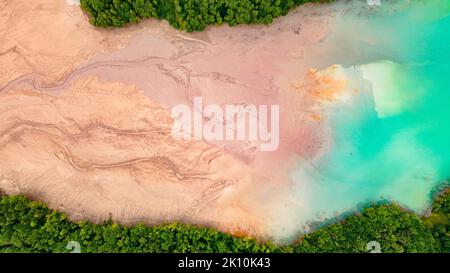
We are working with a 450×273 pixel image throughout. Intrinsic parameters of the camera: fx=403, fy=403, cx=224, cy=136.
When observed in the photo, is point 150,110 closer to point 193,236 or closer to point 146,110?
point 146,110

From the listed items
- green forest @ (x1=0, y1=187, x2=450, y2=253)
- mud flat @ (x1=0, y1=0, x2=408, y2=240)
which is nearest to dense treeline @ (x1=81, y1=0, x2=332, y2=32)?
mud flat @ (x1=0, y1=0, x2=408, y2=240)

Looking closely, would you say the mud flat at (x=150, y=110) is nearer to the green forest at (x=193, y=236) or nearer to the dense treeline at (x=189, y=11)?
the dense treeline at (x=189, y=11)

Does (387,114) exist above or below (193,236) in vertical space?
above

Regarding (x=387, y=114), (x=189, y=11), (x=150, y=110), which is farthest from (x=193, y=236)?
(x=387, y=114)

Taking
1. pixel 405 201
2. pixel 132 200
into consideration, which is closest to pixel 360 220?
pixel 405 201

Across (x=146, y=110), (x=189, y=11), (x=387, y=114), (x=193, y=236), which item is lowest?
(x=193, y=236)

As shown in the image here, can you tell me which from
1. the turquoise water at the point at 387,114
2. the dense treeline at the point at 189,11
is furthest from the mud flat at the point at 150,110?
the turquoise water at the point at 387,114
